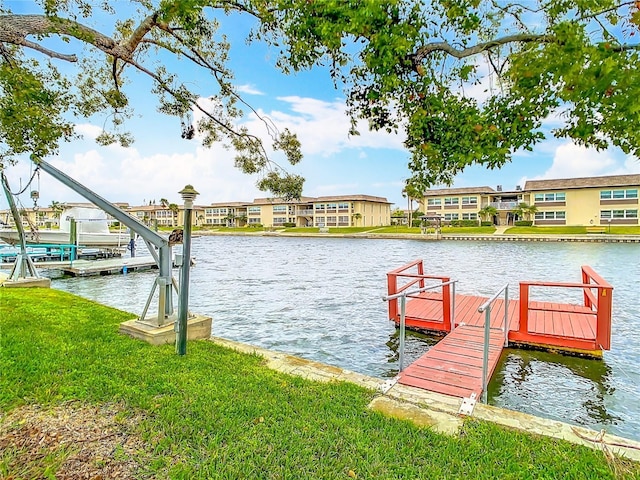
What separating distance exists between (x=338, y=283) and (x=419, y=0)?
15.6 m

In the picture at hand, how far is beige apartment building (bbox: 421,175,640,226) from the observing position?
5275 centimetres

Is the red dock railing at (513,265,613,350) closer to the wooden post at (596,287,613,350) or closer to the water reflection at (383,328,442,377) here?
the wooden post at (596,287,613,350)

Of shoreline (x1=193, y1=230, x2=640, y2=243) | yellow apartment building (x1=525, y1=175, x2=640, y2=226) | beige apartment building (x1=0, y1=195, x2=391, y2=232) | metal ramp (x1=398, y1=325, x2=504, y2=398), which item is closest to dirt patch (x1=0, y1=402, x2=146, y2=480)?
metal ramp (x1=398, y1=325, x2=504, y2=398)

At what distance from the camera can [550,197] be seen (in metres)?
57.1

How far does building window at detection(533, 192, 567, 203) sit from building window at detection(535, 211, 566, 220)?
1.91 m

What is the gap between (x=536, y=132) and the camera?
282 centimetres

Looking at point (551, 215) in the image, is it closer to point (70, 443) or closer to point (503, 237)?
point (503, 237)

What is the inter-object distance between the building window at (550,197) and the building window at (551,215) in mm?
1914

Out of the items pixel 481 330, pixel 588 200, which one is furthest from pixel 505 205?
pixel 481 330

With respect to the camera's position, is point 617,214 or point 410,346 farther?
point 617,214

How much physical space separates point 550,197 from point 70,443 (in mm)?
65550

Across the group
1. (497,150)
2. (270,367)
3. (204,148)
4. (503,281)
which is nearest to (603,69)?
(497,150)

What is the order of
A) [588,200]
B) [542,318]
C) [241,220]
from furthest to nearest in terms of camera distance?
1. [241,220]
2. [588,200]
3. [542,318]

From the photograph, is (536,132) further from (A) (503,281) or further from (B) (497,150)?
(A) (503,281)
